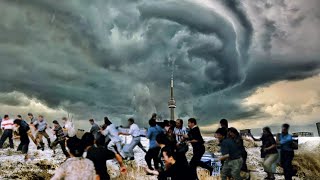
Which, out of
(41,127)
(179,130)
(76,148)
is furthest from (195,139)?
(41,127)

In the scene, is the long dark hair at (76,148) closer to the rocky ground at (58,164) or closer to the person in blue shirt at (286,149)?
the rocky ground at (58,164)

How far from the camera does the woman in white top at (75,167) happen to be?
5992 millimetres

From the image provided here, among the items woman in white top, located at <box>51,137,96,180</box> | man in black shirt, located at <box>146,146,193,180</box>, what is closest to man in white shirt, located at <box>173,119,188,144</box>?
man in black shirt, located at <box>146,146,193,180</box>

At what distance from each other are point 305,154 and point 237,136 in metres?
11.9

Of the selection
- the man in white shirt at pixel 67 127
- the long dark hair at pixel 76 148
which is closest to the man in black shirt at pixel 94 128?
the man in white shirt at pixel 67 127

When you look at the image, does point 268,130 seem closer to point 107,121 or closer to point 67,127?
point 107,121

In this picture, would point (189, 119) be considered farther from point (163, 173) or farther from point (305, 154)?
point (305, 154)

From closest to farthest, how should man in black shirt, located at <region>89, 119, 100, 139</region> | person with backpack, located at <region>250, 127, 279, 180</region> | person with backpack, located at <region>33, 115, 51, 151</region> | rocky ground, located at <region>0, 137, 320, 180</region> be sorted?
1. person with backpack, located at <region>250, 127, 279, 180</region>
2. rocky ground, located at <region>0, 137, 320, 180</region>
3. man in black shirt, located at <region>89, 119, 100, 139</region>
4. person with backpack, located at <region>33, 115, 51, 151</region>

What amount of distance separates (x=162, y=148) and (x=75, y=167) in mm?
1698

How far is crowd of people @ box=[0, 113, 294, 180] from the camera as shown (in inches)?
250

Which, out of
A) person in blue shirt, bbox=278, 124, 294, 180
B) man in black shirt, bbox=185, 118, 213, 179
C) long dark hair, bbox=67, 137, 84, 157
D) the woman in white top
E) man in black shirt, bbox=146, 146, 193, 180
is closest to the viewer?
the woman in white top

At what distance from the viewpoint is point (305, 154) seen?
22375mm

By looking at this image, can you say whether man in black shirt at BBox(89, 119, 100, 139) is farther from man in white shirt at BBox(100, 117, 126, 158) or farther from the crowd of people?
man in white shirt at BBox(100, 117, 126, 158)

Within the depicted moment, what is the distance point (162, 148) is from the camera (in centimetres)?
727
